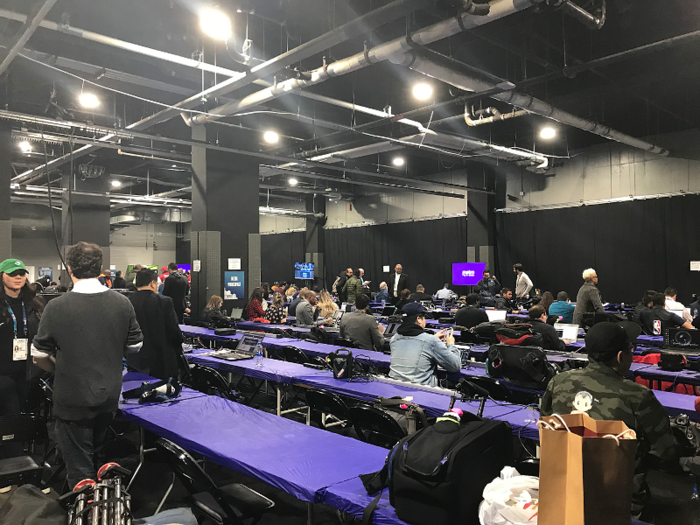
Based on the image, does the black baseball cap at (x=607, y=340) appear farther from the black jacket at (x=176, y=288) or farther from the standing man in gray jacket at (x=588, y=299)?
the black jacket at (x=176, y=288)

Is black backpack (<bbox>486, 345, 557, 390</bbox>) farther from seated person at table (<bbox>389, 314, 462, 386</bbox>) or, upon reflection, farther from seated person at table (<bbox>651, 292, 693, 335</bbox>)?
seated person at table (<bbox>651, 292, 693, 335</bbox>)

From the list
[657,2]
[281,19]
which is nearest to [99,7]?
[281,19]

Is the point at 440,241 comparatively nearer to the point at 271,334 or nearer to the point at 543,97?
the point at 543,97

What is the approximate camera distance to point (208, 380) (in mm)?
4590

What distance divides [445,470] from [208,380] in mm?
3291

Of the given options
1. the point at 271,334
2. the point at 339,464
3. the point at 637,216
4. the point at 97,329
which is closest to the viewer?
the point at 339,464

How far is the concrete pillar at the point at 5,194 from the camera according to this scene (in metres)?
8.18

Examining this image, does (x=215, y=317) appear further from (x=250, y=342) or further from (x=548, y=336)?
(x=548, y=336)

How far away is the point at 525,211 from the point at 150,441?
40.8 ft

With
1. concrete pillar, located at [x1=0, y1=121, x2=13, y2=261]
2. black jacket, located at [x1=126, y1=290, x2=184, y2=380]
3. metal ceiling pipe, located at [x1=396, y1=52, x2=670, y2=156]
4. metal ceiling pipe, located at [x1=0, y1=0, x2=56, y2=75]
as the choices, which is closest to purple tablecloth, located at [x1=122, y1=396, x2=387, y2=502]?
black jacket, located at [x1=126, y1=290, x2=184, y2=380]

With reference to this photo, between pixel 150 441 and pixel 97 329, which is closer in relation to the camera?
pixel 97 329

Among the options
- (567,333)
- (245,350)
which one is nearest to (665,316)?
(567,333)

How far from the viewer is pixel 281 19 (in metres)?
5.98

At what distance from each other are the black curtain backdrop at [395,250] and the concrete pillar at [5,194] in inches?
450
